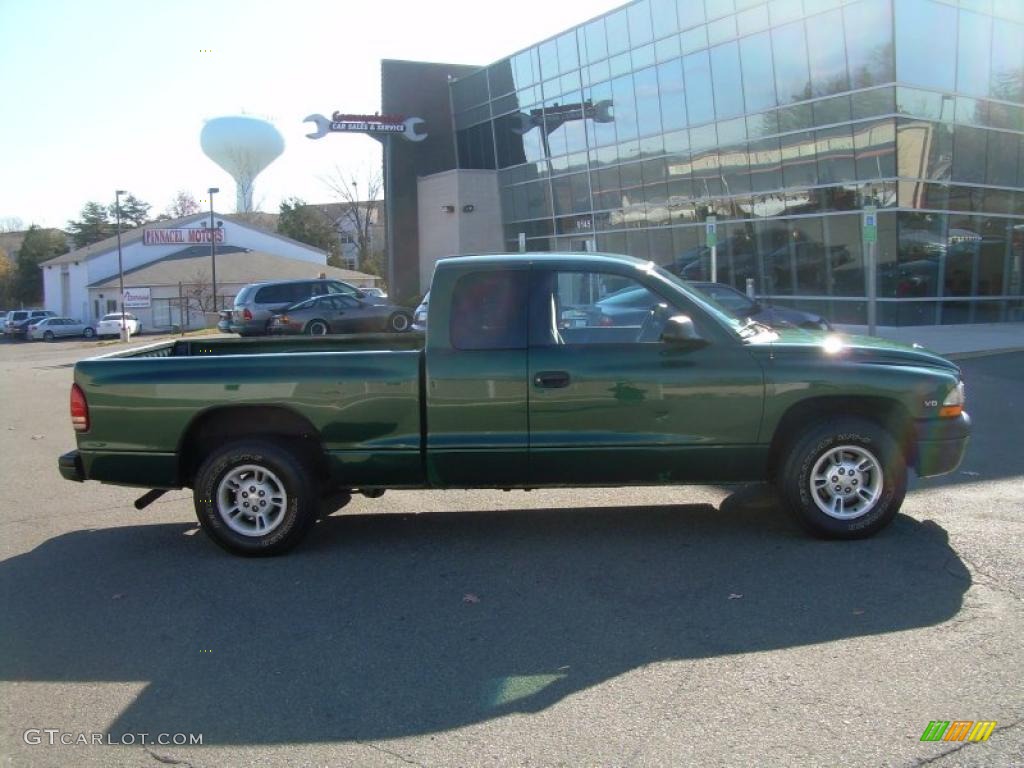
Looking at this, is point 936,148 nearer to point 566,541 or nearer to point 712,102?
point 712,102

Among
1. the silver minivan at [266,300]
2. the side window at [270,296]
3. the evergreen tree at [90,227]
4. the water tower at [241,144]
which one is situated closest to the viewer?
the silver minivan at [266,300]

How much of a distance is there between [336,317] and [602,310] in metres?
20.6

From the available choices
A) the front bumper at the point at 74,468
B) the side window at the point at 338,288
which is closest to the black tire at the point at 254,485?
the front bumper at the point at 74,468

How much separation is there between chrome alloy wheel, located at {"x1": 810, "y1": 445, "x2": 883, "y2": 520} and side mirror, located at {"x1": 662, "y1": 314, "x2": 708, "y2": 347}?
1.14m

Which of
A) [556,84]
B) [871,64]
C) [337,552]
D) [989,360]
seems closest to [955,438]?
[337,552]

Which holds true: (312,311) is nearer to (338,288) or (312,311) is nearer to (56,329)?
(338,288)

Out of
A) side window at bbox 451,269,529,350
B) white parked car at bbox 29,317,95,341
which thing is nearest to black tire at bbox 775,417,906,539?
side window at bbox 451,269,529,350

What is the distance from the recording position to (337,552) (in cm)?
636

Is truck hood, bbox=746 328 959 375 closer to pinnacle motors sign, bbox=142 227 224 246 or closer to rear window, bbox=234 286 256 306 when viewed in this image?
rear window, bbox=234 286 256 306

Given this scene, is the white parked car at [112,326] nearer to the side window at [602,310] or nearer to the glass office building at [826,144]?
the glass office building at [826,144]

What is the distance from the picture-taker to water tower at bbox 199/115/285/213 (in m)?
77.4

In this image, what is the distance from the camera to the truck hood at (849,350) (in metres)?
6.11

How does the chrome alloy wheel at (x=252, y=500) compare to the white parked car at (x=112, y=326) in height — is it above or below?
below

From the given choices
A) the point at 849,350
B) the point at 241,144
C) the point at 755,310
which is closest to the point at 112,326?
the point at 241,144
